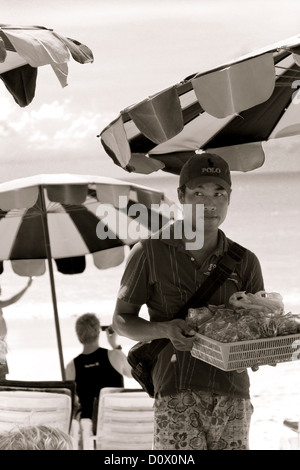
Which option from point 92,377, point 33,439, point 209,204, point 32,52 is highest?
point 32,52

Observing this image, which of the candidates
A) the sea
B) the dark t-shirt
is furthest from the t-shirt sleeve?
the sea

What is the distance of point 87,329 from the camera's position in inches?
239

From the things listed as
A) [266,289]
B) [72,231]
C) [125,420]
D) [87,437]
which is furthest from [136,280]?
[266,289]

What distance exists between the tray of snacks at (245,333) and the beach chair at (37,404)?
1.06 metres

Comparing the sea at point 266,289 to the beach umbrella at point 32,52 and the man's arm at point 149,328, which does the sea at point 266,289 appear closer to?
the beach umbrella at point 32,52

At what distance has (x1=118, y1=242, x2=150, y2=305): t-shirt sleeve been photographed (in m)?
3.12

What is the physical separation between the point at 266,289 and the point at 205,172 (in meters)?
27.7

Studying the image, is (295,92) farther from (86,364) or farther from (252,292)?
(86,364)

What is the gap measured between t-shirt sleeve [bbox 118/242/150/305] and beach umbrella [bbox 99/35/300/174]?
511 millimetres

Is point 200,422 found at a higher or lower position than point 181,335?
lower

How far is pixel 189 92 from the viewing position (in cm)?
376

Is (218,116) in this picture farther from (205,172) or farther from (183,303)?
(183,303)

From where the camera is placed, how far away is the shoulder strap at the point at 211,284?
122 inches

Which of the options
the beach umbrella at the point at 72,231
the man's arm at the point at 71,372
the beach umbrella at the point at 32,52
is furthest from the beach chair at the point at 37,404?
the beach umbrella at the point at 72,231
